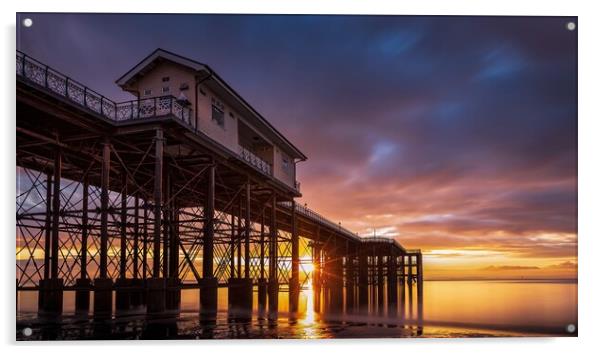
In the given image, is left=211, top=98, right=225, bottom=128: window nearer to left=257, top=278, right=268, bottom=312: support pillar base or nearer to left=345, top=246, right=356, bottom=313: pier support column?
left=257, top=278, right=268, bottom=312: support pillar base

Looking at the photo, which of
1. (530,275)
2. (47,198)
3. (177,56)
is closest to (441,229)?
(530,275)

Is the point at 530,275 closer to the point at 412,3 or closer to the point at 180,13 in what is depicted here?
the point at 412,3

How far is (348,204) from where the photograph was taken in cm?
1423

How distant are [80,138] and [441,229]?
30.9 ft

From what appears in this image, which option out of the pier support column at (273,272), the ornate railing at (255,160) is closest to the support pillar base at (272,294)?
the pier support column at (273,272)

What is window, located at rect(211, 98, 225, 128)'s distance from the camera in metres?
17.3

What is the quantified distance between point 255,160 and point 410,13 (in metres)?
11.0

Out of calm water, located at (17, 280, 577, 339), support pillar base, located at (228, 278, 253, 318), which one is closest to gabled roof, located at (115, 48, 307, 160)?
calm water, located at (17, 280, 577, 339)

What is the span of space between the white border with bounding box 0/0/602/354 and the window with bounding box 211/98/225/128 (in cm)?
603

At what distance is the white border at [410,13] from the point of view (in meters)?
10.5

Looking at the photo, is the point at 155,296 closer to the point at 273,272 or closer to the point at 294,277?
the point at 273,272

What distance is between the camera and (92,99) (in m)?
14.1

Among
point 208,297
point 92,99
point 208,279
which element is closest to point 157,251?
point 208,279

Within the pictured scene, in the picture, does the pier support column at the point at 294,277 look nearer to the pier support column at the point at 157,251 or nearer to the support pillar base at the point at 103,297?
the pier support column at the point at 157,251
